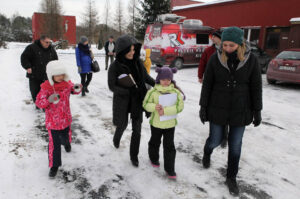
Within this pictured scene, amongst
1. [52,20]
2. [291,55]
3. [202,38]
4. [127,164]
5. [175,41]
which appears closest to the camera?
[127,164]

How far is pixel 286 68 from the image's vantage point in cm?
877

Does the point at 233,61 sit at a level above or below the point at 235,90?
above

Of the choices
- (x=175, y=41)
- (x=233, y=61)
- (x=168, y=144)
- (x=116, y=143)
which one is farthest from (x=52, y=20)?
(x=233, y=61)

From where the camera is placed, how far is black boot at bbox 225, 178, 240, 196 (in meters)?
2.71

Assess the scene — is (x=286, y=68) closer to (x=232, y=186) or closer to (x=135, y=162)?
(x=232, y=186)

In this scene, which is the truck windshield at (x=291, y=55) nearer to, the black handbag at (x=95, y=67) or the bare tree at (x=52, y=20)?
the black handbag at (x=95, y=67)

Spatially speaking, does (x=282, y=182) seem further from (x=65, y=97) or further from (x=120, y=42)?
(x=65, y=97)

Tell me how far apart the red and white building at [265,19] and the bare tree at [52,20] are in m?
26.0

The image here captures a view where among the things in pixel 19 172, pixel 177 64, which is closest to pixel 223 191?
pixel 19 172

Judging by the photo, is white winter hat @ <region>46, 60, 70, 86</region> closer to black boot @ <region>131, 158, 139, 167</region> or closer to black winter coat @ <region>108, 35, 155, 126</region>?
black winter coat @ <region>108, 35, 155, 126</region>

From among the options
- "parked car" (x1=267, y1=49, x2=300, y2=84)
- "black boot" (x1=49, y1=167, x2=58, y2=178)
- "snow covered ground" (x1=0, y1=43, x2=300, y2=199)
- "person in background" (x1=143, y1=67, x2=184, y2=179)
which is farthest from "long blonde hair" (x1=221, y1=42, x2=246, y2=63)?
"parked car" (x1=267, y1=49, x2=300, y2=84)

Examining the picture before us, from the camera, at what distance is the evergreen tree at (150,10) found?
22.6 m

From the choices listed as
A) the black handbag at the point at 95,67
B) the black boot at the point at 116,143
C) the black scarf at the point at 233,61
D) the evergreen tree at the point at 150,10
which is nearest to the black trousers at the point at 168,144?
the black boot at the point at 116,143

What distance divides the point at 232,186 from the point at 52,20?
1545 inches
